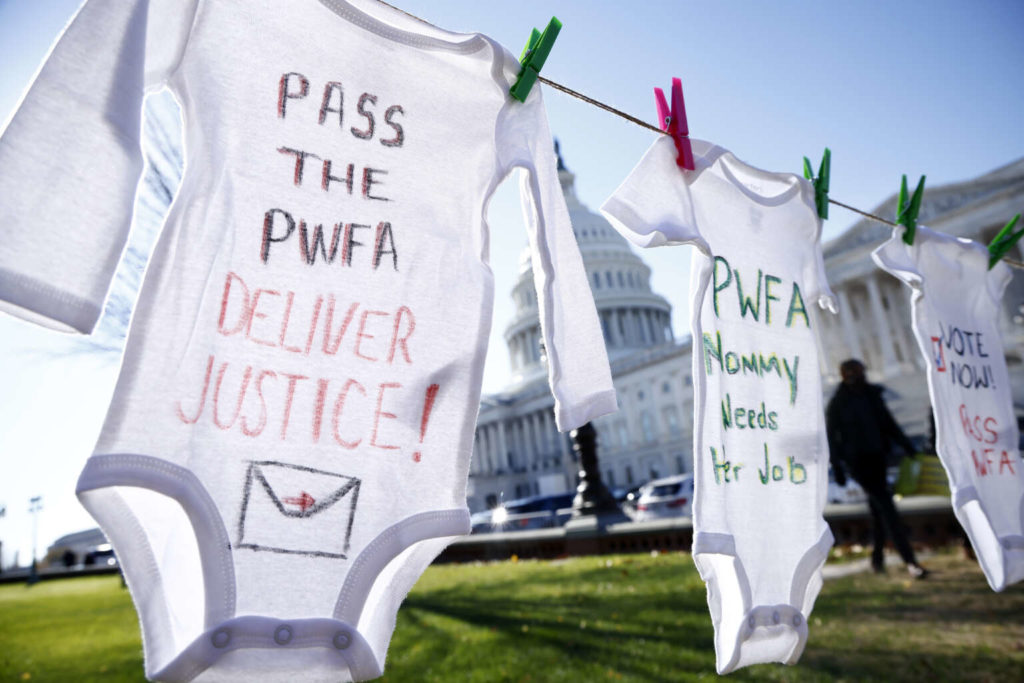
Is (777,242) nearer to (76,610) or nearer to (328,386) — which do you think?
(328,386)

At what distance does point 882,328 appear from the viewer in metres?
41.1

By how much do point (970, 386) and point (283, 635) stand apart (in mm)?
3195

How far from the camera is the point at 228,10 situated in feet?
5.31

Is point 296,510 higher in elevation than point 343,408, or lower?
lower

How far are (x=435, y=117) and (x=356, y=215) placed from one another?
43 centimetres

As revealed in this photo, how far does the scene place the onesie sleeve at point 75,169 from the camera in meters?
1.25

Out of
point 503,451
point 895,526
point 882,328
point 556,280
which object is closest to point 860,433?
point 895,526

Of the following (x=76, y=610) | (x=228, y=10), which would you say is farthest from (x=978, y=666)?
(x=76, y=610)

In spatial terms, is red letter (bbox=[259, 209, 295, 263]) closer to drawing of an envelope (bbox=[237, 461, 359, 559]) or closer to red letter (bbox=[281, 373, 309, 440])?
red letter (bbox=[281, 373, 309, 440])

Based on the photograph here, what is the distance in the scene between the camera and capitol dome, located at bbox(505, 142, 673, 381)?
5853 cm

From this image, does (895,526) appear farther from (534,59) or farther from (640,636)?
(534,59)

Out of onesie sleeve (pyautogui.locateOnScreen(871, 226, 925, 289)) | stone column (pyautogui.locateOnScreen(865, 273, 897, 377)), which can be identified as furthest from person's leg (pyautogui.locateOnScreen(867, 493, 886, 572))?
stone column (pyautogui.locateOnScreen(865, 273, 897, 377))

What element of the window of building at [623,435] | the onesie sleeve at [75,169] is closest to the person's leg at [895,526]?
the onesie sleeve at [75,169]

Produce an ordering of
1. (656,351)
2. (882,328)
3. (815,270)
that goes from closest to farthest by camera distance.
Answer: (815,270), (882,328), (656,351)
